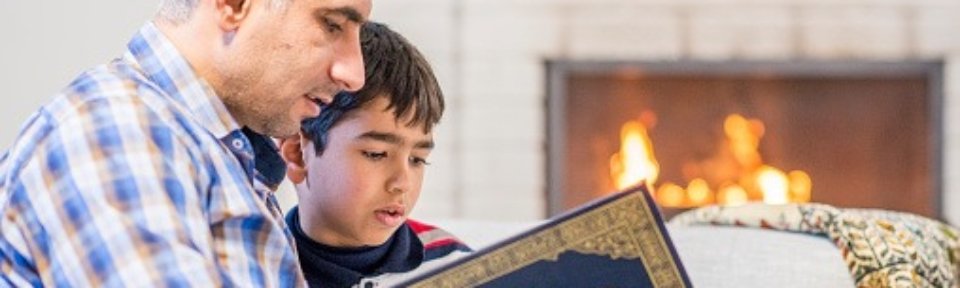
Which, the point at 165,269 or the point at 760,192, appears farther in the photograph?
the point at 760,192

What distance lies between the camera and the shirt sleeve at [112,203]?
34.6 inches

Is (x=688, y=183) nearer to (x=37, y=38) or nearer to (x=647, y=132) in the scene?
(x=647, y=132)

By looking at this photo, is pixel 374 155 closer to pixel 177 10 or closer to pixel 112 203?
pixel 177 10

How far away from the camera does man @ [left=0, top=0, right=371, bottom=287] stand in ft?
2.89

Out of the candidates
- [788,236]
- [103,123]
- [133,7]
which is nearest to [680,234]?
[788,236]

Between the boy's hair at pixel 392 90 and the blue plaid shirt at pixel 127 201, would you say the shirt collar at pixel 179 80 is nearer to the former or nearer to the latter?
the blue plaid shirt at pixel 127 201

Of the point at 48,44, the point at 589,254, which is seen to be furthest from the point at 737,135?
the point at 589,254

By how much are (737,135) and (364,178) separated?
2.19 m

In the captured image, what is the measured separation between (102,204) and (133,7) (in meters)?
2.57

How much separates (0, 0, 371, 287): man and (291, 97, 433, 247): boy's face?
0.34 meters

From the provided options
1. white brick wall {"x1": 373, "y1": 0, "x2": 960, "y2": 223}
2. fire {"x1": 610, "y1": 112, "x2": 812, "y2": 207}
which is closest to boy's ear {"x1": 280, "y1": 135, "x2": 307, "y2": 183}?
white brick wall {"x1": 373, "y1": 0, "x2": 960, "y2": 223}

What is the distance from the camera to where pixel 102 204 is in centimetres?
88

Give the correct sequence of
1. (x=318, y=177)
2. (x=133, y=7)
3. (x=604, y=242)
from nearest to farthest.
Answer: (x=604, y=242) → (x=318, y=177) → (x=133, y=7)

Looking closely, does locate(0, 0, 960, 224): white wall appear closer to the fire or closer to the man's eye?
the fire
